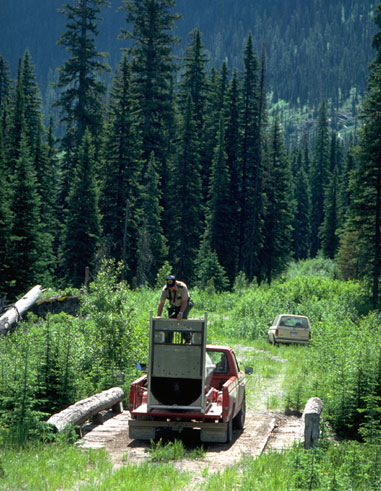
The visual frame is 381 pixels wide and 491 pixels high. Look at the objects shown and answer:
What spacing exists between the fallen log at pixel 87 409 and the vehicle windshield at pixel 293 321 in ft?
42.0

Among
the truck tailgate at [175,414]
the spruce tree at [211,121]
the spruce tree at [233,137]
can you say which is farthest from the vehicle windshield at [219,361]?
the spruce tree at [211,121]

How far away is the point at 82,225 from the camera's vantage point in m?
47.2

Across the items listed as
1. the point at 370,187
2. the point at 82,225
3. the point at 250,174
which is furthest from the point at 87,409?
the point at 250,174

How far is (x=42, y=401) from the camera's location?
11695 mm

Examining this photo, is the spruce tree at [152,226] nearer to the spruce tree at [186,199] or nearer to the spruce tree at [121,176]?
the spruce tree at [121,176]

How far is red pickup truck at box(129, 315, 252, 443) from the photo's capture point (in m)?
10.8

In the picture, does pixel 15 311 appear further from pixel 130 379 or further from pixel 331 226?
pixel 331 226

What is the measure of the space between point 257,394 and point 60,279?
105 feet

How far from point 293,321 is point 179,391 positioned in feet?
50.6

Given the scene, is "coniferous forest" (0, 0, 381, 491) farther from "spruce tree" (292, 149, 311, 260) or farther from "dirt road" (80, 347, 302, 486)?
"spruce tree" (292, 149, 311, 260)

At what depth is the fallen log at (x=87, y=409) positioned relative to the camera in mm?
10695

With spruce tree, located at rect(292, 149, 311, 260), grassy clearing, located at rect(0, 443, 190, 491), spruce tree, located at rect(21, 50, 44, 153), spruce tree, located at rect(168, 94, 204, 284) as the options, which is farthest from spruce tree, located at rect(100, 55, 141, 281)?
spruce tree, located at rect(292, 149, 311, 260)

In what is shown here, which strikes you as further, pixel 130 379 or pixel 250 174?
pixel 250 174

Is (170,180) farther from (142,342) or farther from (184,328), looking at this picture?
(184,328)
